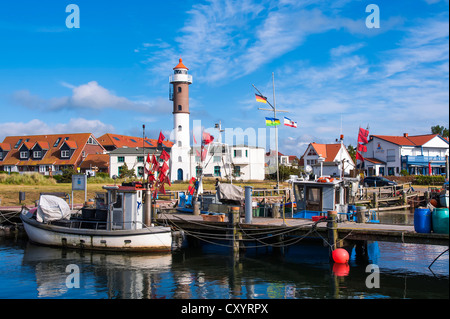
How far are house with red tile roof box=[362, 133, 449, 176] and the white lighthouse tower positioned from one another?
107ft

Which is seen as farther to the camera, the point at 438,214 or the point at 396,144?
the point at 396,144

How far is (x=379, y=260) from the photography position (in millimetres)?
20625

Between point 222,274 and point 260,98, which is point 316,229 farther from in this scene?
point 260,98

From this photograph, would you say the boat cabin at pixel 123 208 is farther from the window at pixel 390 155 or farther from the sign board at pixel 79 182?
the window at pixel 390 155

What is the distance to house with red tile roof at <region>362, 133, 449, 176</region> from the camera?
241ft

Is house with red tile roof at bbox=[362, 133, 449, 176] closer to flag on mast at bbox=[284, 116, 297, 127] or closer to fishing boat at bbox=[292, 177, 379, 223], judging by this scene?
flag on mast at bbox=[284, 116, 297, 127]

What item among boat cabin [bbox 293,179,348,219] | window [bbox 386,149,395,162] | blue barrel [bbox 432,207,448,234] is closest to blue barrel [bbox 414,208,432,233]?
blue barrel [bbox 432,207,448,234]

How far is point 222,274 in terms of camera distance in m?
18.5

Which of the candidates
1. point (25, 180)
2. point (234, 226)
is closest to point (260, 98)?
point (234, 226)

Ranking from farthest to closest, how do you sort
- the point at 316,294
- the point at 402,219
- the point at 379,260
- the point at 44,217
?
the point at 402,219 → the point at 44,217 → the point at 379,260 → the point at 316,294

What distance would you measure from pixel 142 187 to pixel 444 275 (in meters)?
14.8

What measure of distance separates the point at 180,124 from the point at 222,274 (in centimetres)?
4965

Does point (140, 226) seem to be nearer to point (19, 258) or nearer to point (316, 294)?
point (19, 258)
